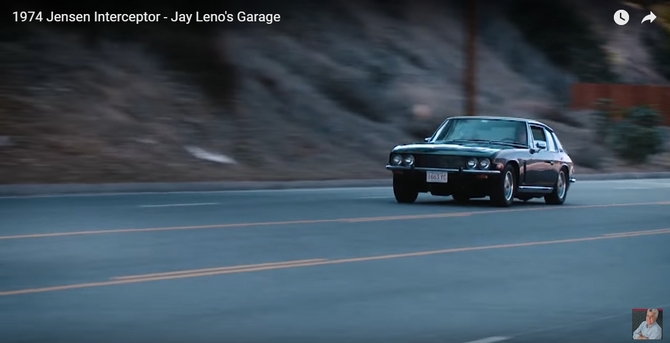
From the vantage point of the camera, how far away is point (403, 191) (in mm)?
22094

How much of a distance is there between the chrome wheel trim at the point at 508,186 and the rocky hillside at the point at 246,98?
8515 millimetres

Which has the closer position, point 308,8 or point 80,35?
point 80,35

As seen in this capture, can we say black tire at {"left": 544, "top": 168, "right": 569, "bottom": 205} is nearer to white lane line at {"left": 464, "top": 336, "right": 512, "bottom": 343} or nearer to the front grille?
the front grille

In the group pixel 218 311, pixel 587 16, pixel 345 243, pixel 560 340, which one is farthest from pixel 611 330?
pixel 587 16

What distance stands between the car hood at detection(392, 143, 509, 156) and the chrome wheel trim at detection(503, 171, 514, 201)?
47cm

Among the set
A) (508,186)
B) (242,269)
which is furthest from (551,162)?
(242,269)

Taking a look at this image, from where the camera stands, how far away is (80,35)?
35.8 metres

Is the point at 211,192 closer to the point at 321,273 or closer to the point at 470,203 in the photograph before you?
the point at 470,203

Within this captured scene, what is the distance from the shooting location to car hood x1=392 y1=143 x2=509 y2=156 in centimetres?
2128

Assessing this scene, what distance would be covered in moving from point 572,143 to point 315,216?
1101 inches

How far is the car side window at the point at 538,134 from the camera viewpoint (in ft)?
76.1

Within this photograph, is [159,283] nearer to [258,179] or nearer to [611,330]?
[611,330]

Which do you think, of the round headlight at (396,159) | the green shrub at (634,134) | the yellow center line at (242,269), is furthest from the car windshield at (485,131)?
Result: the green shrub at (634,134)

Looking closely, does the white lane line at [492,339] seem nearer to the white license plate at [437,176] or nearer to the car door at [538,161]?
the white license plate at [437,176]
